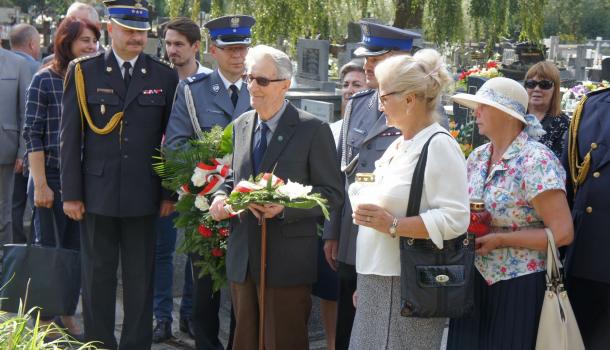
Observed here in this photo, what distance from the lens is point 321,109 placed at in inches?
290

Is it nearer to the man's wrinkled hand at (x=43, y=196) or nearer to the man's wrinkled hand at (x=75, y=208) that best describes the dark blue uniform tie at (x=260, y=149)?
the man's wrinkled hand at (x=75, y=208)

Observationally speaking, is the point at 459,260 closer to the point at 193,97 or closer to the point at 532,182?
the point at 532,182

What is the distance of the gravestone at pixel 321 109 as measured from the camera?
7230 mm

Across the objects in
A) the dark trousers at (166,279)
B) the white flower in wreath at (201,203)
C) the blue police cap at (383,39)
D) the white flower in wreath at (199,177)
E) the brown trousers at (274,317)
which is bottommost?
the dark trousers at (166,279)

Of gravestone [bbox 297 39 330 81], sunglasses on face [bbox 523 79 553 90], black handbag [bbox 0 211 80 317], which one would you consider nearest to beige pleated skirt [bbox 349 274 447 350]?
black handbag [bbox 0 211 80 317]

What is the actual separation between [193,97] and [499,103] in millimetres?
2036

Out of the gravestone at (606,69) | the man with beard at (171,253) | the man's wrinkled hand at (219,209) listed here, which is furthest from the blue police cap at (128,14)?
the gravestone at (606,69)

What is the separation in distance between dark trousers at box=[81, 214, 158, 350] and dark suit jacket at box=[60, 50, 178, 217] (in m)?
0.16

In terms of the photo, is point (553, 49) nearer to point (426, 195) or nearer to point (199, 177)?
point (199, 177)

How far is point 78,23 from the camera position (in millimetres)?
5762

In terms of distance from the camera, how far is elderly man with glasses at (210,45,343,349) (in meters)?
4.18

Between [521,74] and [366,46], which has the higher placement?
[366,46]

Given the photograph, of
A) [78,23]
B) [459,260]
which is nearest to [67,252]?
[78,23]

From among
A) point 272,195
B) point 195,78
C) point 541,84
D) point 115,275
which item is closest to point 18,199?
point 115,275
